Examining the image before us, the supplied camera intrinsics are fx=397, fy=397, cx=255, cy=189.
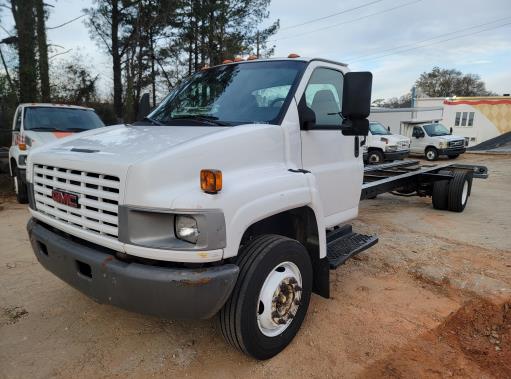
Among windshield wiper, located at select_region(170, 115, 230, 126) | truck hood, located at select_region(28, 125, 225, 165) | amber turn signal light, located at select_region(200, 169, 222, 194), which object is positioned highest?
windshield wiper, located at select_region(170, 115, 230, 126)

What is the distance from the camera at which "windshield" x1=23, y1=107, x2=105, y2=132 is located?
8.30 m

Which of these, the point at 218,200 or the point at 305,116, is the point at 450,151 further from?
the point at 218,200

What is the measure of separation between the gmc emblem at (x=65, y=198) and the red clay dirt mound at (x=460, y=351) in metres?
2.29

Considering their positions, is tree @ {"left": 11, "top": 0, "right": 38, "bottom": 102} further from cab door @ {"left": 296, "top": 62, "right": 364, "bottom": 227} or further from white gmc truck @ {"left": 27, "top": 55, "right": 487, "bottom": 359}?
cab door @ {"left": 296, "top": 62, "right": 364, "bottom": 227}

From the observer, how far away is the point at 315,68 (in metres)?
3.54

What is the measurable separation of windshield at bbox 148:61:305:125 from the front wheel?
1.05 meters

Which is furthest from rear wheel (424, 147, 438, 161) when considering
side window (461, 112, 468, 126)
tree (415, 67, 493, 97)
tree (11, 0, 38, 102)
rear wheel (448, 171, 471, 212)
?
tree (415, 67, 493, 97)

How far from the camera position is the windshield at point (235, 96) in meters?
3.21

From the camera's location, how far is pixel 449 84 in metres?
58.4

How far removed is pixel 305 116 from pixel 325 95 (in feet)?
1.91

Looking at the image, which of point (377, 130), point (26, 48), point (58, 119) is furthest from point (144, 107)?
point (377, 130)

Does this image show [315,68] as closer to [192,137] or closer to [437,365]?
A: [192,137]

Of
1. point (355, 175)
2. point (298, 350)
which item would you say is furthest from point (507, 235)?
point (298, 350)

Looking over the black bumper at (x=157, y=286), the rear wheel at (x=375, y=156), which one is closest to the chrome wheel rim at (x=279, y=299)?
the black bumper at (x=157, y=286)
